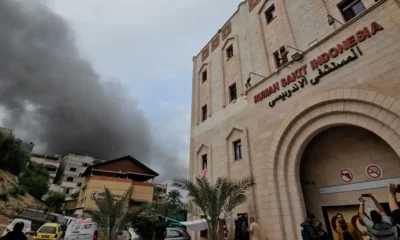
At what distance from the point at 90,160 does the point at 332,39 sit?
5729 centimetres

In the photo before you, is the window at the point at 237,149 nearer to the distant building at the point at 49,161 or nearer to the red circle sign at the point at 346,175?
the red circle sign at the point at 346,175

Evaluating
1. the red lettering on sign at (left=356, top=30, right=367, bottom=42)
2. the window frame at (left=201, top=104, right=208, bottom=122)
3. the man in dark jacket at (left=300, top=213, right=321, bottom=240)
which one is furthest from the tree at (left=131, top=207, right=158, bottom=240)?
the red lettering on sign at (left=356, top=30, right=367, bottom=42)

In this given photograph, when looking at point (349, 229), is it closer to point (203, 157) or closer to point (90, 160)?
point (203, 157)

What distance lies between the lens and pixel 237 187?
336 inches

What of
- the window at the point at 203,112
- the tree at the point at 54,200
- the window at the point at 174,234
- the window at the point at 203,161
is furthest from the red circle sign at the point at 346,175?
the tree at the point at 54,200

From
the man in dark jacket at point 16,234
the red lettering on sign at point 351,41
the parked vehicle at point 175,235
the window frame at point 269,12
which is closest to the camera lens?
the man in dark jacket at point 16,234

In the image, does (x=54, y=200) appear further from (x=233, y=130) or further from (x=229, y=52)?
(x=229, y=52)

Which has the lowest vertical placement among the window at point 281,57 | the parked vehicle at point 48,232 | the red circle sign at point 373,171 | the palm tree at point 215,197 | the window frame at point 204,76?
the parked vehicle at point 48,232

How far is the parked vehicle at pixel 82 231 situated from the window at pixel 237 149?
24.0 ft

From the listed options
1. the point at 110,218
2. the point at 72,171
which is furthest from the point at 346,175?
the point at 72,171

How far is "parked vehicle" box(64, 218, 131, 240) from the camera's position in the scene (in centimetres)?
974

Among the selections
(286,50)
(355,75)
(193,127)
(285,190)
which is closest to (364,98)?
(355,75)

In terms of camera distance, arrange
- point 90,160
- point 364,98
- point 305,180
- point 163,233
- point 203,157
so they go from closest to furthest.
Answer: point 364,98, point 163,233, point 305,180, point 203,157, point 90,160

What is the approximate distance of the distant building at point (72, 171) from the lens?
153ft
